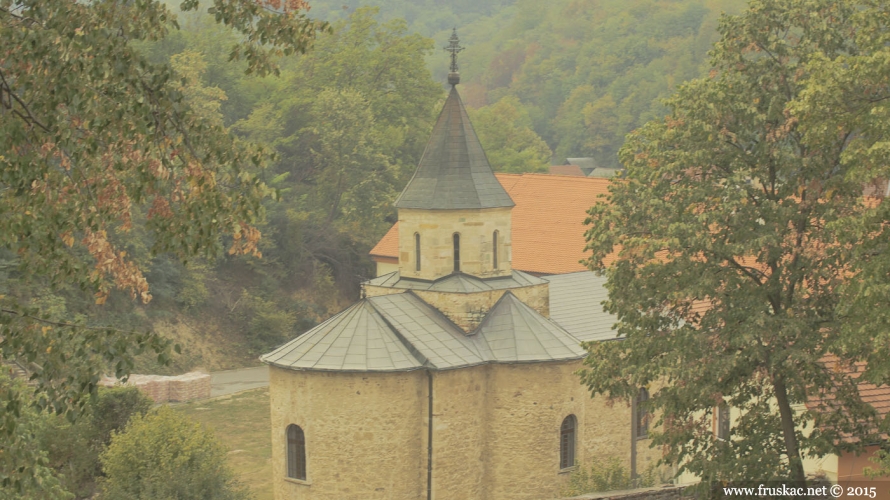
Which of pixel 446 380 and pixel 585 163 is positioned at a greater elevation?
pixel 585 163

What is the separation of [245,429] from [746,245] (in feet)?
65.1

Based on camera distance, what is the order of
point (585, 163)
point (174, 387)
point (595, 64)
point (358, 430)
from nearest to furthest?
point (358, 430) → point (174, 387) → point (585, 163) → point (595, 64)

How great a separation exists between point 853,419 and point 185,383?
2330 centimetres

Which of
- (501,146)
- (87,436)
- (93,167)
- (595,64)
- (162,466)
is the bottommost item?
(162,466)

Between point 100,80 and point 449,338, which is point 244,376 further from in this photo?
point 100,80

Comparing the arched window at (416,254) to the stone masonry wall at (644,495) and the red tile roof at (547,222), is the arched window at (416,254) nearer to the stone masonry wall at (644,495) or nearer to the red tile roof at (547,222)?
the stone masonry wall at (644,495)

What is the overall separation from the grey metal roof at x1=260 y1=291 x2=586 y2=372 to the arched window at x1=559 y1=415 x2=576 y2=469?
1504 mm

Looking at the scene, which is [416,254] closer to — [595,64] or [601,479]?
[601,479]

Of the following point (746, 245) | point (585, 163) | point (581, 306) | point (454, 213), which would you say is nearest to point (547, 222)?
point (581, 306)

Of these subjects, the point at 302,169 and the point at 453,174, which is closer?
the point at 453,174

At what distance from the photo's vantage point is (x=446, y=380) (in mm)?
22359

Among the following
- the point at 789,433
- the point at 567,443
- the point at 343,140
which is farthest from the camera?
the point at 343,140

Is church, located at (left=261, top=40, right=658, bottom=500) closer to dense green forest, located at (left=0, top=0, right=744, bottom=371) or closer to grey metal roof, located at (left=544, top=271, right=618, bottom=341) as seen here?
grey metal roof, located at (left=544, top=271, right=618, bottom=341)

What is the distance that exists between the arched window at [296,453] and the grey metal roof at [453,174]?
18.0 feet
